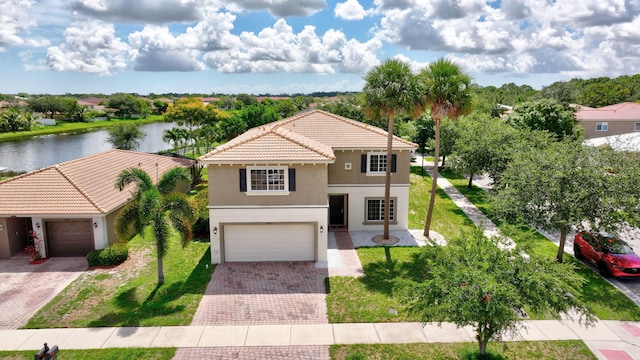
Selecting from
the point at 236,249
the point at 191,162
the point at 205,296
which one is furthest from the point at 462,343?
the point at 191,162

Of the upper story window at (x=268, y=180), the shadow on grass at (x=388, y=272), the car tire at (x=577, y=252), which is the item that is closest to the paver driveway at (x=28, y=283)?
the upper story window at (x=268, y=180)

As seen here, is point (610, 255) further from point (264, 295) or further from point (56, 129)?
point (56, 129)

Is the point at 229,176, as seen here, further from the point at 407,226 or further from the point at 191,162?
the point at 191,162

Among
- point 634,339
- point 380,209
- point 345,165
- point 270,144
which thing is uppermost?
point 270,144

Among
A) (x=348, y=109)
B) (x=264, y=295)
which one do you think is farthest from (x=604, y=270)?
(x=348, y=109)

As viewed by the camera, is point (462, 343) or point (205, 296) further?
point (205, 296)
